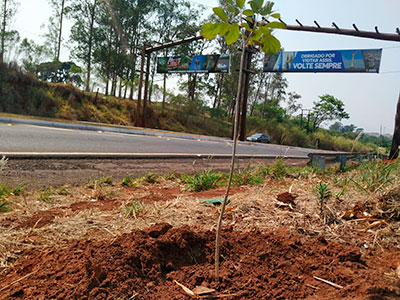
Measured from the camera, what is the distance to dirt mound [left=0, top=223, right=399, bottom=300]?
1498 millimetres

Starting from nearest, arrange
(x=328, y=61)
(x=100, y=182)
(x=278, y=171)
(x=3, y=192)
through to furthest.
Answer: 1. (x=3, y=192)
2. (x=100, y=182)
3. (x=278, y=171)
4. (x=328, y=61)

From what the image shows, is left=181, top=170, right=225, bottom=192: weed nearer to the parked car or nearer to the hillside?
the hillside

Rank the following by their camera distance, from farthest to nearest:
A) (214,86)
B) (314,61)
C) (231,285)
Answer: (214,86)
(314,61)
(231,285)

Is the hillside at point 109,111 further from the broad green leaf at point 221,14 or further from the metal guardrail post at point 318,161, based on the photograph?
the broad green leaf at point 221,14

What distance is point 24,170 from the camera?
467 centimetres

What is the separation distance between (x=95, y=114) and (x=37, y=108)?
168 inches

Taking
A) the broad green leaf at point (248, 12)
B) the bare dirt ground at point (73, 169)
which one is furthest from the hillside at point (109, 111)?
the broad green leaf at point (248, 12)

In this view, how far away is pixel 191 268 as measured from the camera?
1800 mm

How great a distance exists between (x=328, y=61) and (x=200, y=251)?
19.4m

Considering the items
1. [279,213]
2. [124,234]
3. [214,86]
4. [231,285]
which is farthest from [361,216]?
[214,86]

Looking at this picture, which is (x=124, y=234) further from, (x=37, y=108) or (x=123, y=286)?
(x=37, y=108)

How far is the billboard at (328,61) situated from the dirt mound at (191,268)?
61.8ft

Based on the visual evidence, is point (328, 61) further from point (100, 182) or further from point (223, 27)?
point (223, 27)

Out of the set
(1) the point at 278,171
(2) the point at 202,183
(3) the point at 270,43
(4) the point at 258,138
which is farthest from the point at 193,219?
(4) the point at 258,138
